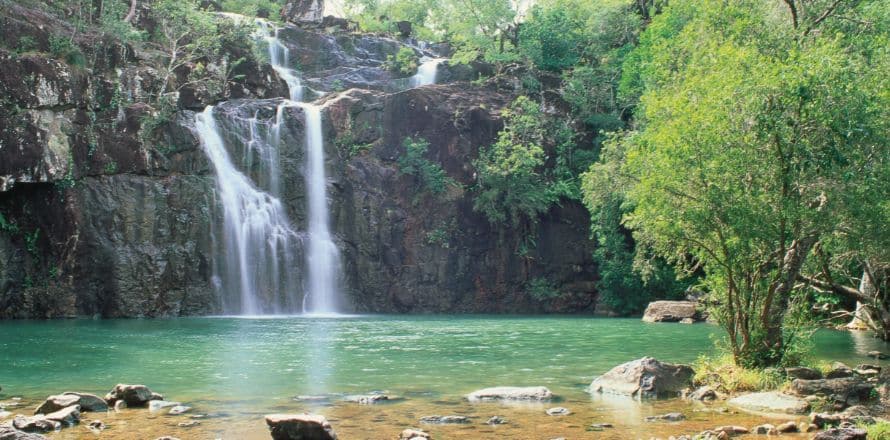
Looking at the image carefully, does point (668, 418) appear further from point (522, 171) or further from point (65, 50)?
point (65, 50)

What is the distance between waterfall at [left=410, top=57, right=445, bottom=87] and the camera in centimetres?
5397

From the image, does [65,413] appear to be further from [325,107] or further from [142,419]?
[325,107]

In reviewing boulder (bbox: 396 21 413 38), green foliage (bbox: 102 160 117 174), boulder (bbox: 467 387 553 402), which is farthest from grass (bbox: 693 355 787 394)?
boulder (bbox: 396 21 413 38)

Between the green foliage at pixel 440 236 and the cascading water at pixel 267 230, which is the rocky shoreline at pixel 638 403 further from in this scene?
the green foliage at pixel 440 236

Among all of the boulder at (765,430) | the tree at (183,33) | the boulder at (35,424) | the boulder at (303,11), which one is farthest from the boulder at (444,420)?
the boulder at (303,11)

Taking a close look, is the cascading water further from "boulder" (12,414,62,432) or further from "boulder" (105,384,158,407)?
"boulder" (12,414,62,432)

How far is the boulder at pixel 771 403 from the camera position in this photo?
36.9ft

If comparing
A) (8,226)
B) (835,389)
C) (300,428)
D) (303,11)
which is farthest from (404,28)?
(300,428)

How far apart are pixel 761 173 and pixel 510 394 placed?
573cm

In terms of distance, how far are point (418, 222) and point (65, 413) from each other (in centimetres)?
3536

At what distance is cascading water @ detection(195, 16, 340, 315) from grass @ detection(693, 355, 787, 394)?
28.0 metres

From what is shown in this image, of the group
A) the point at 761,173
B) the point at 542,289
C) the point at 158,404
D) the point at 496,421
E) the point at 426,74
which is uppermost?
the point at 426,74

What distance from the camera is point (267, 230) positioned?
3975 cm

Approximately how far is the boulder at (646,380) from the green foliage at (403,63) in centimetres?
4269
